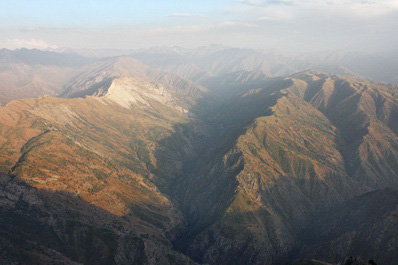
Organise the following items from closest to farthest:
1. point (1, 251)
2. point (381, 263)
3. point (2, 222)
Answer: point (1, 251), point (381, 263), point (2, 222)

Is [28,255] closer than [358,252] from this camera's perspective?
Yes

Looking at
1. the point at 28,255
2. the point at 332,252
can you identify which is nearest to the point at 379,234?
the point at 332,252

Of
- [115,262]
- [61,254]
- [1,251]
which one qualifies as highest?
[1,251]

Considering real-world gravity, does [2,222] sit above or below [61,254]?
above

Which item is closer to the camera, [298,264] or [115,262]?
[298,264]

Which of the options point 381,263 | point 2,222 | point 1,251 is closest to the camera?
point 1,251

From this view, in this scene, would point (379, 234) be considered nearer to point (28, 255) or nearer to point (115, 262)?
point (115, 262)

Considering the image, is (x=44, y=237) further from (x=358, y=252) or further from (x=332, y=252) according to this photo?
(x=358, y=252)

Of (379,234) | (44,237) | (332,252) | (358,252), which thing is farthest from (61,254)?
(379,234)

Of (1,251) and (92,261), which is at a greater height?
(1,251)
